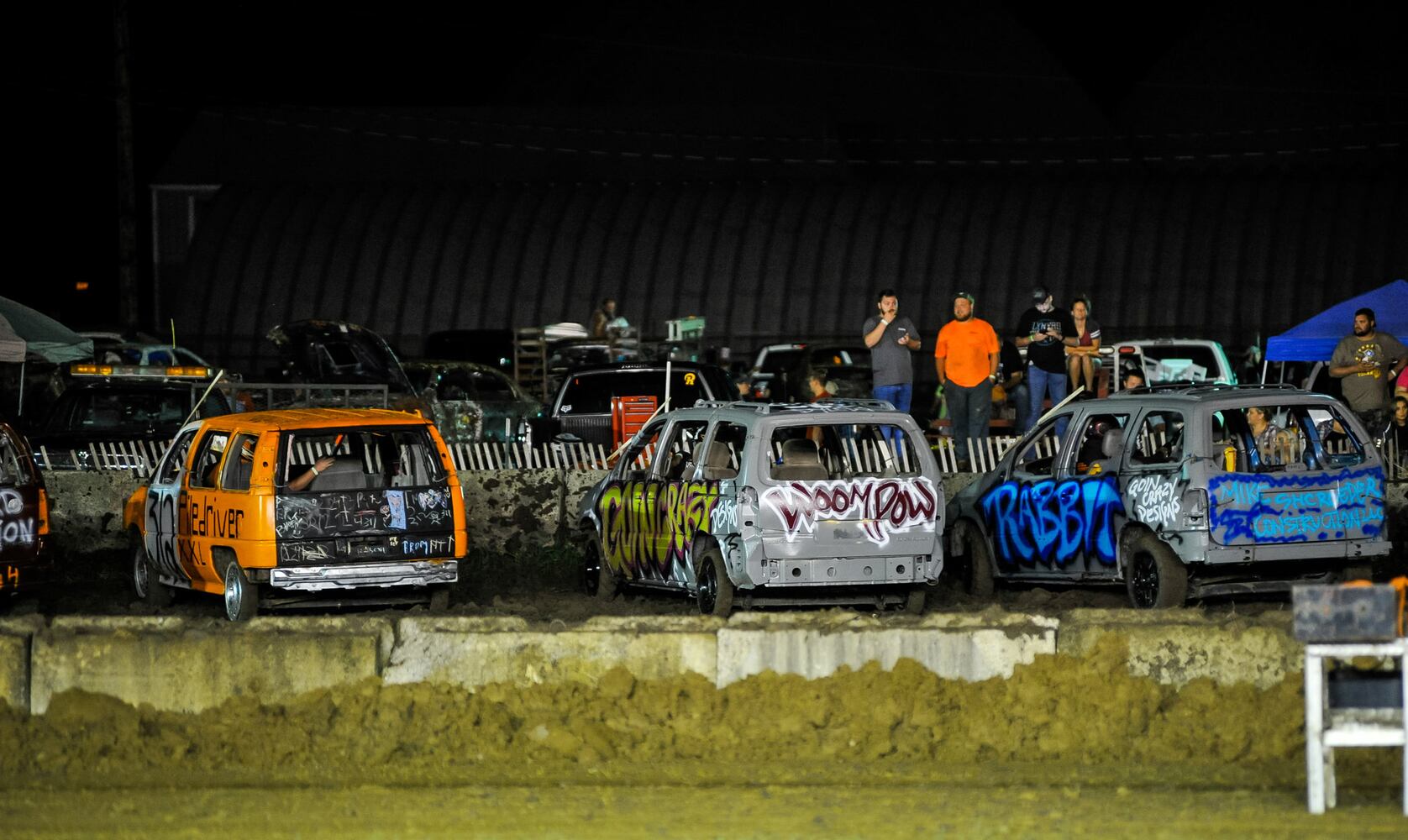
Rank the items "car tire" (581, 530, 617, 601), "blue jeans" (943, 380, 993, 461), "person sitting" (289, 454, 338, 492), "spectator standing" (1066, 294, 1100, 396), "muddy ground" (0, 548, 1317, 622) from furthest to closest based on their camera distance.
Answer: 1. "spectator standing" (1066, 294, 1100, 396)
2. "blue jeans" (943, 380, 993, 461)
3. "car tire" (581, 530, 617, 601)
4. "muddy ground" (0, 548, 1317, 622)
5. "person sitting" (289, 454, 338, 492)

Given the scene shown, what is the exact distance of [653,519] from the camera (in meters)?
14.3

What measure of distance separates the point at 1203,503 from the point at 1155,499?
0.42 meters

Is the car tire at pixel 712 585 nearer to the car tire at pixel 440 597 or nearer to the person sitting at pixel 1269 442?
the car tire at pixel 440 597

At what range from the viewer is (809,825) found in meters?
8.70

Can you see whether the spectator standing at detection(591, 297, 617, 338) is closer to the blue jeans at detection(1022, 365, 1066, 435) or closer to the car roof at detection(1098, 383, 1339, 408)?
the blue jeans at detection(1022, 365, 1066, 435)

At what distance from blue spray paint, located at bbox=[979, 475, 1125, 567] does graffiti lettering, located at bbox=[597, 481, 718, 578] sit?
2.40m

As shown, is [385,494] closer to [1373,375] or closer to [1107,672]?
[1107,672]

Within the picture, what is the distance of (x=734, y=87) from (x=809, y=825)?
40.9 metres

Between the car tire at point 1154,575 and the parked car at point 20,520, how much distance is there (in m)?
7.40

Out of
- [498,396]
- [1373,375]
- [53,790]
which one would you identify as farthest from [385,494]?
[498,396]

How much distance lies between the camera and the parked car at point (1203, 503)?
12773 millimetres

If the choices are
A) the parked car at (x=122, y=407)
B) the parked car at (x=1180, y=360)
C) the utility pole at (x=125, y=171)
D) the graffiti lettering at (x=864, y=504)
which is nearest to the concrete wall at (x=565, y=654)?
the graffiti lettering at (x=864, y=504)

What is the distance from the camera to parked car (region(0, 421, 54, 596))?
13.8 m

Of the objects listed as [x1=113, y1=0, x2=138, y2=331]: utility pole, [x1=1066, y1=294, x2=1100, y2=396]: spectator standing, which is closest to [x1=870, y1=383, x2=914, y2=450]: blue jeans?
[x1=1066, y1=294, x2=1100, y2=396]: spectator standing
